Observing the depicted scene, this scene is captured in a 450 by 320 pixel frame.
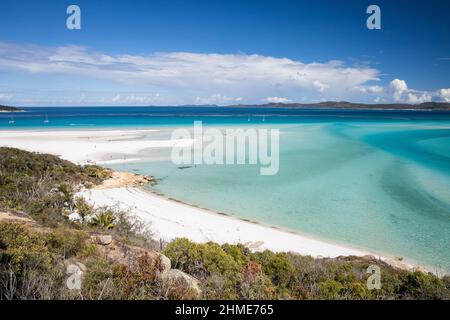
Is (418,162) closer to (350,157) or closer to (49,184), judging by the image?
(350,157)

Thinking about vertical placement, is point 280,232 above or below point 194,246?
below

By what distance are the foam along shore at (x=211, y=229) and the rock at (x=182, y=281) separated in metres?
5.32

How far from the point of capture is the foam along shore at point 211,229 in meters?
11.0

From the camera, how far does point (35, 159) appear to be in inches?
773

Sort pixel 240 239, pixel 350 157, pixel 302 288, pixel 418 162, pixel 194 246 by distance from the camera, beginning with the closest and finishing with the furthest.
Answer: pixel 302 288, pixel 194 246, pixel 240 239, pixel 418 162, pixel 350 157

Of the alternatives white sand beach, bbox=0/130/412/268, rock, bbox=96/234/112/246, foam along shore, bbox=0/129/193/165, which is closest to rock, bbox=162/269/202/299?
rock, bbox=96/234/112/246

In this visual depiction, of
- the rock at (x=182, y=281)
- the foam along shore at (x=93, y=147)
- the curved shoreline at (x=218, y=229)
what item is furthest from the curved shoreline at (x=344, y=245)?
the foam along shore at (x=93, y=147)

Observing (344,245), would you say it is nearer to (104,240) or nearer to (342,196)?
(342,196)

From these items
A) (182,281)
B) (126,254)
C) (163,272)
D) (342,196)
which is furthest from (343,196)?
(163,272)

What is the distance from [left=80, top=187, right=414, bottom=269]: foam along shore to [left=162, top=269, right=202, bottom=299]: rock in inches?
210

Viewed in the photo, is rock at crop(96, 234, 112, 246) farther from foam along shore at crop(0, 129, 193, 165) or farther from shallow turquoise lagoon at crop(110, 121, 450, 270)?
foam along shore at crop(0, 129, 193, 165)
